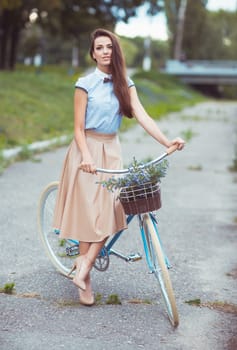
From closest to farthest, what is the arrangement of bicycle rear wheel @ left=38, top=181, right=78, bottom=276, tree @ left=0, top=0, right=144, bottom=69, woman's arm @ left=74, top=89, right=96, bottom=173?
woman's arm @ left=74, top=89, right=96, bottom=173 → bicycle rear wheel @ left=38, top=181, right=78, bottom=276 → tree @ left=0, top=0, right=144, bottom=69

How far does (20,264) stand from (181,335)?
Answer: 76.7 inches

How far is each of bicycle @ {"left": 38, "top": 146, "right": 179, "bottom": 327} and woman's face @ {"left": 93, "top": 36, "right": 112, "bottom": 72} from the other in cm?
72

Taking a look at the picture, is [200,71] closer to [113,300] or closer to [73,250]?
[73,250]

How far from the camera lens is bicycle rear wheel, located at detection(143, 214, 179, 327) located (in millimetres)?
4438

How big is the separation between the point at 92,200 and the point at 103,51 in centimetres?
93

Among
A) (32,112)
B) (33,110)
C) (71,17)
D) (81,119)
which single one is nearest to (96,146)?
(81,119)

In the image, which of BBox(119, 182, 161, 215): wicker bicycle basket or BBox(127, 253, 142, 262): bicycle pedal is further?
BBox(127, 253, 142, 262): bicycle pedal

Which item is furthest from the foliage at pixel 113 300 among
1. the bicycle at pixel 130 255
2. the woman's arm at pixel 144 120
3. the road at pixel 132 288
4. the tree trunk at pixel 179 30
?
the tree trunk at pixel 179 30

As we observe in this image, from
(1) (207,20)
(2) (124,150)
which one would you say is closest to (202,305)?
(2) (124,150)

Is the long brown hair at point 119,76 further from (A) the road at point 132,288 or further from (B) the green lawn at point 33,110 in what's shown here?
(B) the green lawn at point 33,110

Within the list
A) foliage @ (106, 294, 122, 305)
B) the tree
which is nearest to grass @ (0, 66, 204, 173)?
the tree

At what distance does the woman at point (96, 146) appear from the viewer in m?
4.86

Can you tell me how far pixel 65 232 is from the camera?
4.96 meters

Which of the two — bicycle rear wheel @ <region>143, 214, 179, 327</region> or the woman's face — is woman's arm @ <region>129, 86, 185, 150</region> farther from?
bicycle rear wheel @ <region>143, 214, 179, 327</region>
